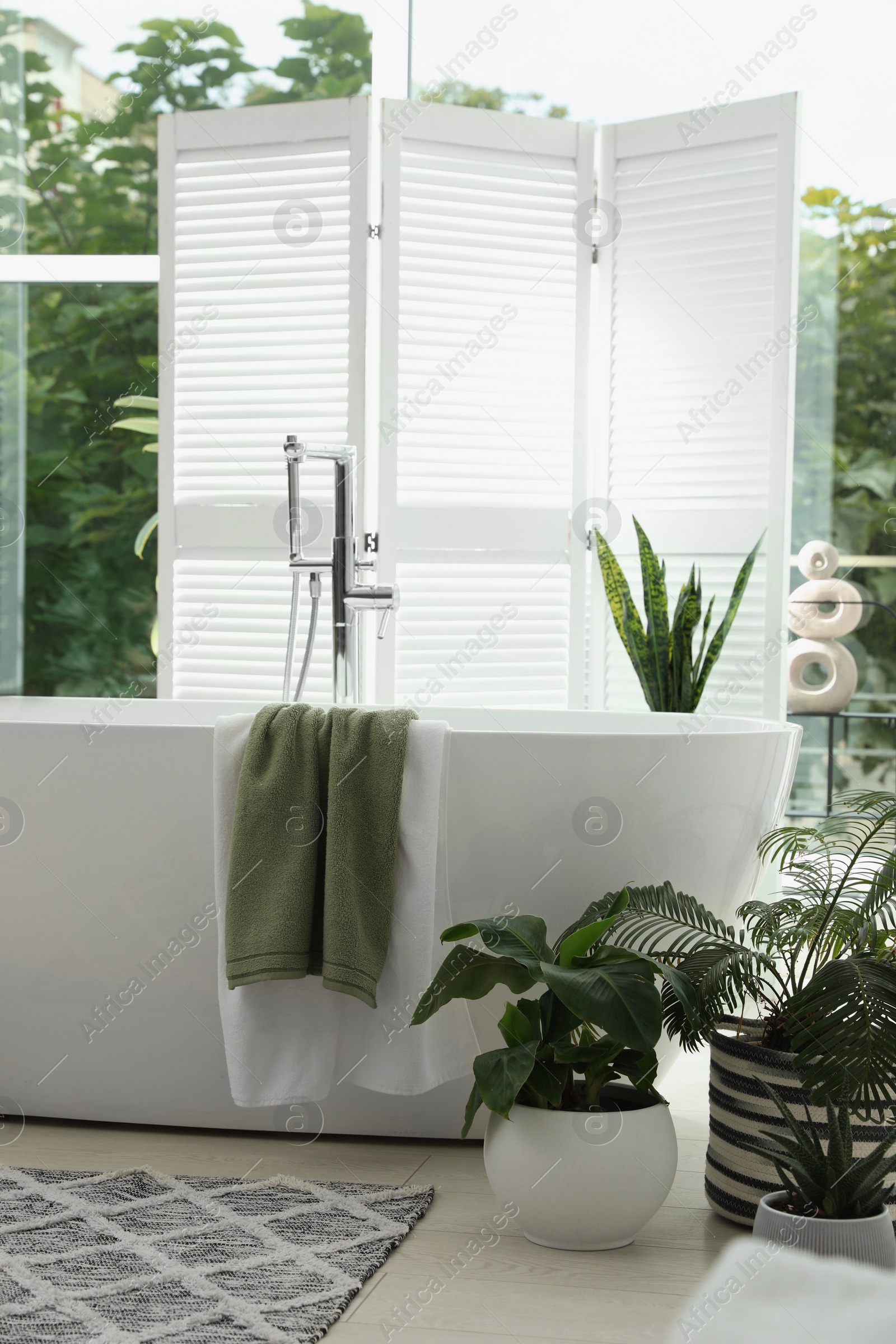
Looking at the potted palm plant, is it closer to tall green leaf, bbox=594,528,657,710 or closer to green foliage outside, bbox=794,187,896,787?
tall green leaf, bbox=594,528,657,710

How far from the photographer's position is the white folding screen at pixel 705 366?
304 centimetres

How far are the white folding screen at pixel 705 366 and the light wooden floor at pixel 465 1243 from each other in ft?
4.33

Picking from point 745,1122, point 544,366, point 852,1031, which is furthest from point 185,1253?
point 544,366

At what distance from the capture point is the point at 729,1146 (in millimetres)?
1682

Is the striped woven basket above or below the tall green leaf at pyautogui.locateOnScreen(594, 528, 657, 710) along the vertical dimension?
below

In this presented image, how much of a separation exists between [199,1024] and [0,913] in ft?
1.21

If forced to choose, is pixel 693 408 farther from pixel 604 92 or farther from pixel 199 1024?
pixel 199 1024

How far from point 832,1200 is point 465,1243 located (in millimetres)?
487

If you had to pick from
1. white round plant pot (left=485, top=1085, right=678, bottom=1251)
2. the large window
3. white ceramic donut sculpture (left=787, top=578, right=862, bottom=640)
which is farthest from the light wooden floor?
white ceramic donut sculpture (left=787, top=578, right=862, bottom=640)

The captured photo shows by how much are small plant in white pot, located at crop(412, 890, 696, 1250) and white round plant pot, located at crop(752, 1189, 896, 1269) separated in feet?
0.74

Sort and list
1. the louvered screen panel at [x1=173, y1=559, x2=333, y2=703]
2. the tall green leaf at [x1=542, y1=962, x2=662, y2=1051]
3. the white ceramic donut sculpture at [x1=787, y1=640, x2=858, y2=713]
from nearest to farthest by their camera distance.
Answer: the tall green leaf at [x1=542, y1=962, x2=662, y2=1051], the louvered screen panel at [x1=173, y1=559, x2=333, y2=703], the white ceramic donut sculpture at [x1=787, y1=640, x2=858, y2=713]

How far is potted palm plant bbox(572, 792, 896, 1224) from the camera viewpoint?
1.48m

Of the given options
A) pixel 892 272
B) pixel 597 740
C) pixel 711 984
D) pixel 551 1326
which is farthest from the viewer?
pixel 892 272

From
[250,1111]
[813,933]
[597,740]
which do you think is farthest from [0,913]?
[813,933]
